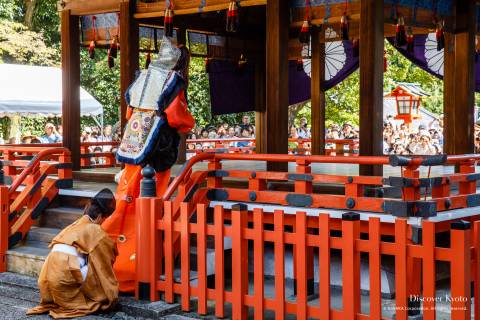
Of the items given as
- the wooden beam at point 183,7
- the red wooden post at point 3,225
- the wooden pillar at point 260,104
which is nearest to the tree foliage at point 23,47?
the wooden pillar at point 260,104

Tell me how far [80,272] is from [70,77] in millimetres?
4628

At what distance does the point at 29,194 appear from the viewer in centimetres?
814

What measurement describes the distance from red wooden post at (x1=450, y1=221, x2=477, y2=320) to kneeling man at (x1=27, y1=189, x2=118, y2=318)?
113 inches

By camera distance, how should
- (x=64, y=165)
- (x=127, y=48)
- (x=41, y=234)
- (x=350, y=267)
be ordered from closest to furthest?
1. (x=350, y=267)
2. (x=41, y=234)
3. (x=64, y=165)
4. (x=127, y=48)

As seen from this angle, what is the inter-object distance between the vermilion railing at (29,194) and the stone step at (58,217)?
119mm

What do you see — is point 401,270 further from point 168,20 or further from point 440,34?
point 168,20

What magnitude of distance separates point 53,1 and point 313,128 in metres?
13.9

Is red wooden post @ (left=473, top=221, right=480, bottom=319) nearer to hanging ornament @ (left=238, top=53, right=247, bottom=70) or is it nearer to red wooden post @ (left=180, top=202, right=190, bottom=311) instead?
red wooden post @ (left=180, top=202, right=190, bottom=311)

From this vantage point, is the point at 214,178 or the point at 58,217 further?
the point at 58,217

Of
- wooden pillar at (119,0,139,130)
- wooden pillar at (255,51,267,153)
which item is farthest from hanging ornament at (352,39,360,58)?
wooden pillar at (119,0,139,130)

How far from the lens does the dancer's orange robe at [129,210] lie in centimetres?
650

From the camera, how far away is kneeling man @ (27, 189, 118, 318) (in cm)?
582

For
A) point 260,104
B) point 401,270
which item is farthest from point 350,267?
point 260,104

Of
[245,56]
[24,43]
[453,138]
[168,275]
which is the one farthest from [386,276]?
[24,43]
